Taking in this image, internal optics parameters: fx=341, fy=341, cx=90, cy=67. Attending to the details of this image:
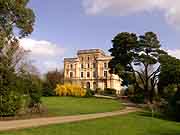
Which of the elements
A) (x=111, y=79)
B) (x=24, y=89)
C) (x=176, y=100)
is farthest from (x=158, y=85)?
(x=111, y=79)

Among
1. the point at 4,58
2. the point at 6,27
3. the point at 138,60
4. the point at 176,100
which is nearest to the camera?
the point at 6,27

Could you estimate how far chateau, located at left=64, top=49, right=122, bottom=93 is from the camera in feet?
403

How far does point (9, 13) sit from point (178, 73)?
38237mm

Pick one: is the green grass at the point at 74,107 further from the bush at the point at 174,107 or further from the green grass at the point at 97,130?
the green grass at the point at 97,130

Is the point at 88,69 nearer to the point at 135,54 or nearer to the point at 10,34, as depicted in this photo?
the point at 135,54

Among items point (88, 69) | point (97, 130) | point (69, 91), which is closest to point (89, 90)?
point (69, 91)

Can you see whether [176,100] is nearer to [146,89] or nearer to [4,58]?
[4,58]

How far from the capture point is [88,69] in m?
125

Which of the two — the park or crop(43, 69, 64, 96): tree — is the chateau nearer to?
the park

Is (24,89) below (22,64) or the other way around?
below

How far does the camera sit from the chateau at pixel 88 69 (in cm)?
12269

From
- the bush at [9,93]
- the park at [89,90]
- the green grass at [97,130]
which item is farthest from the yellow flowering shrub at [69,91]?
the green grass at [97,130]

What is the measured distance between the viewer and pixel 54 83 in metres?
87.8

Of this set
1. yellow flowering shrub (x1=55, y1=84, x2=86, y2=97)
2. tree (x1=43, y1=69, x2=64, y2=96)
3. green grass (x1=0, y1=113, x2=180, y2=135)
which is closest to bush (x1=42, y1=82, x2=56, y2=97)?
tree (x1=43, y1=69, x2=64, y2=96)
